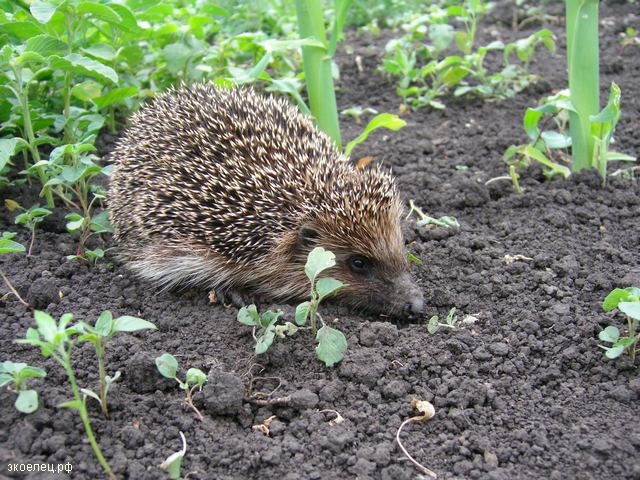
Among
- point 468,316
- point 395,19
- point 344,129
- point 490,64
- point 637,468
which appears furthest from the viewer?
point 395,19

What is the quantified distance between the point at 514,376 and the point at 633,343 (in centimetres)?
70

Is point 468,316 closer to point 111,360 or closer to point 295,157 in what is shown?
point 295,157

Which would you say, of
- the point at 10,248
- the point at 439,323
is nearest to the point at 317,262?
the point at 439,323

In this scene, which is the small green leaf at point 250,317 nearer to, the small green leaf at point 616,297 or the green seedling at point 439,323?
the green seedling at point 439,323

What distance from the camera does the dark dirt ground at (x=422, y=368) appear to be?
11.4 feet

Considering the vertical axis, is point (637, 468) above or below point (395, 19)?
below

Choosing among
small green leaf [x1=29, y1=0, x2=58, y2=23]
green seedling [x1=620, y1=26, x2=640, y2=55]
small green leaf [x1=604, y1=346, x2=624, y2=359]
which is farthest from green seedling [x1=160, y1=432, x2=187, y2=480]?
green seedling [x1=620, y1=26, x2=640, y2=55]

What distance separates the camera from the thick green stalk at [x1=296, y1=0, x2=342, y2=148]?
592 cm

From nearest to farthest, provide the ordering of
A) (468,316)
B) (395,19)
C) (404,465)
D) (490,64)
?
(404,465)
(468,316)
(490,64)
(395,19)

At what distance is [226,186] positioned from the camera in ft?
16.9

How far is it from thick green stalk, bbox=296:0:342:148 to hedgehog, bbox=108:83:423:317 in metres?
0.85

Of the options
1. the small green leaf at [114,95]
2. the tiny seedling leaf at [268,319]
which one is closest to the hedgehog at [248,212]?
the small green leaf at [114,95]

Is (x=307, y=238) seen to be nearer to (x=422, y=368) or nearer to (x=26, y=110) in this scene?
(x=422, y=368)

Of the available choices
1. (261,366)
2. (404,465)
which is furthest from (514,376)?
(261,366)
